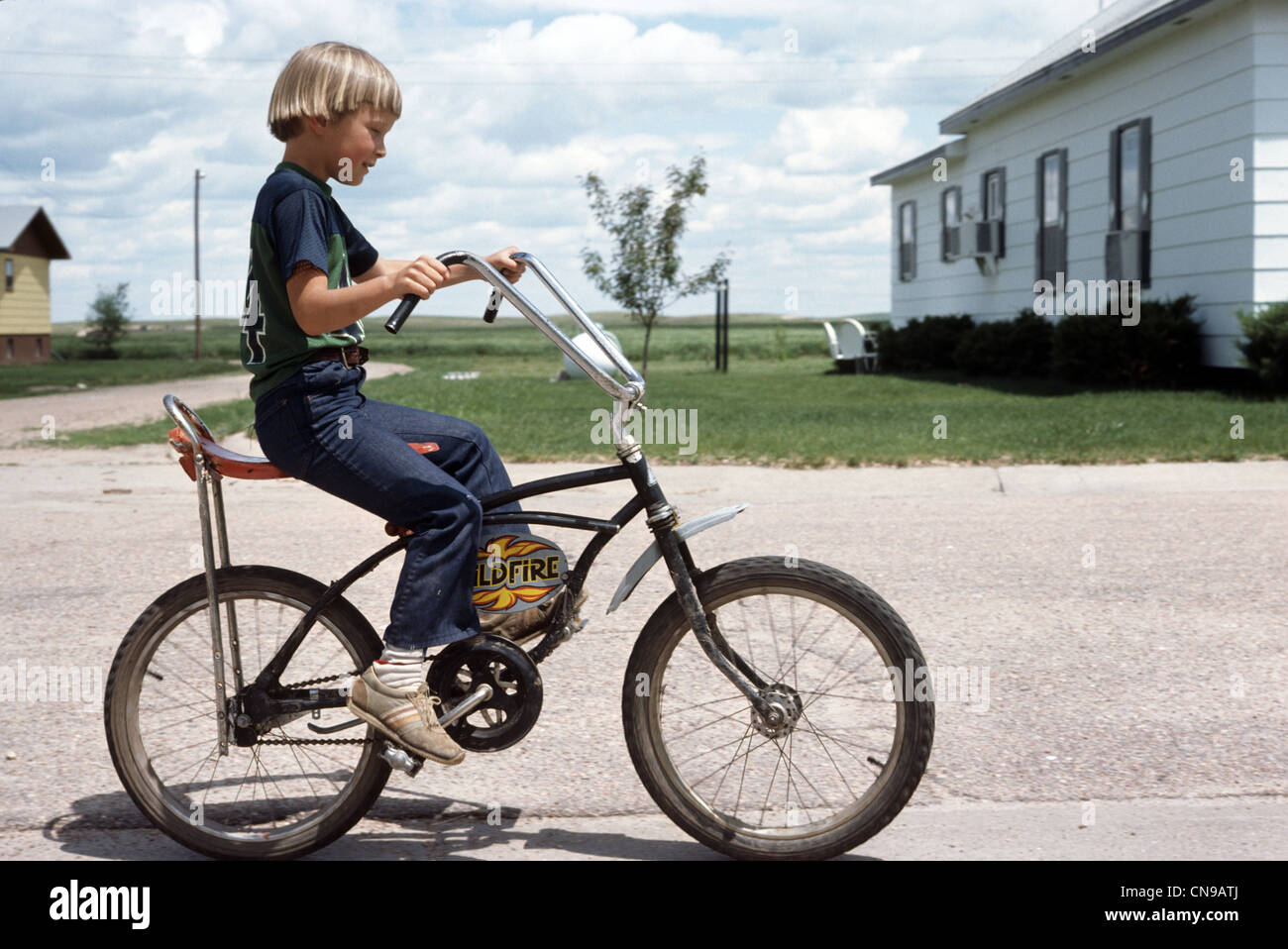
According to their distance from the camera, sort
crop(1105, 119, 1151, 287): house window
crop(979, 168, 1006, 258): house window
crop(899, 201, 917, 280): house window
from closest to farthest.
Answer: crop(1105, 119, 1151, 287): house window < crop(979, 168, 1006, 258): house window < crop(899, 201, 917, 280): house window

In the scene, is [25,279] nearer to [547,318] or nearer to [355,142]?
[355,142]

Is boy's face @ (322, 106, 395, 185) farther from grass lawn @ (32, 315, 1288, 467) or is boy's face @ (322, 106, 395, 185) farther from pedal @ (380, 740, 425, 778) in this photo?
grass lawn @ (32, 315, 1288, 467)

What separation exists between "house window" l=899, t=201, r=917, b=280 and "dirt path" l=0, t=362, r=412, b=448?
1511 cm

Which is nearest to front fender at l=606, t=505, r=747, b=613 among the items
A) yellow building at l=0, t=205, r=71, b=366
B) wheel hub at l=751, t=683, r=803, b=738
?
wheel hub at l=751, t=683, r=803, b=738

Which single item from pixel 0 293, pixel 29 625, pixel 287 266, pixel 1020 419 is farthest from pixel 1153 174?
pixel 0 293

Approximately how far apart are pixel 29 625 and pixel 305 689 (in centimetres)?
308

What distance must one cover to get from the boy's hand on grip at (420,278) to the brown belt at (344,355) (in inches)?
14.5

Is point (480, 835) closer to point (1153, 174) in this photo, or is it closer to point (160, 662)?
point (160, 662)

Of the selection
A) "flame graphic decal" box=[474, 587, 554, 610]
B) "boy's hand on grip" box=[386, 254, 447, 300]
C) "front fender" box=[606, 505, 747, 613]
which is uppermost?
"boy's hand on grip" box=[386, 254, 447, 300]

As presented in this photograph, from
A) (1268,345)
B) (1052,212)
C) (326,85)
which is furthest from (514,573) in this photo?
(1052,212)

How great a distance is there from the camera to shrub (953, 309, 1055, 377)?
2209 centimetres

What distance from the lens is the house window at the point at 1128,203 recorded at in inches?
735

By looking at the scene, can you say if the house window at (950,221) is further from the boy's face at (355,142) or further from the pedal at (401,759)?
the pedal at (401,759)
